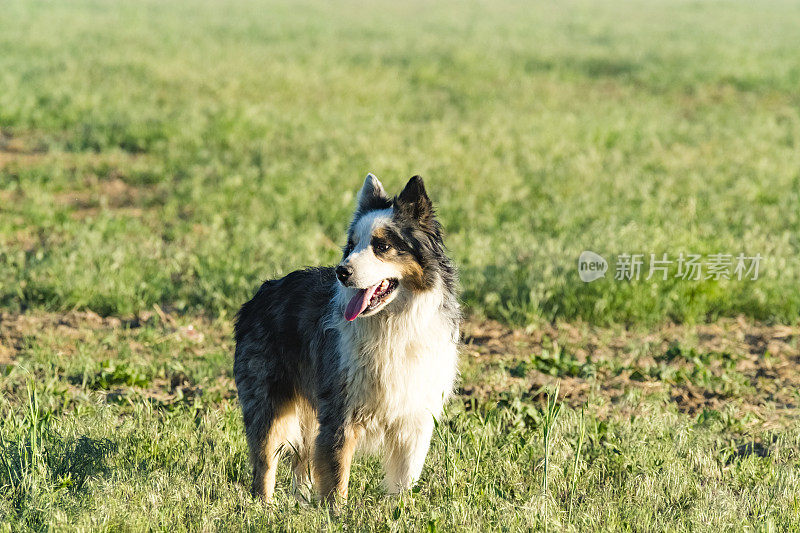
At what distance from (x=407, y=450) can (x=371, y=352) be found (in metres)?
0.59

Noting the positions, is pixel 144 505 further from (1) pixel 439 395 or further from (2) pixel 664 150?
(2) pixel 664 150

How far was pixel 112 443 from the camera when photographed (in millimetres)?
4992

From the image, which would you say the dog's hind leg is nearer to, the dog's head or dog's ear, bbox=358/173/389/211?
the dog's head

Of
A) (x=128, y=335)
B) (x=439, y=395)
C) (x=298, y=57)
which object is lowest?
(x=128, y=335)

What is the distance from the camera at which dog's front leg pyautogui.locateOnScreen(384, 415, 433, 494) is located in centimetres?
433

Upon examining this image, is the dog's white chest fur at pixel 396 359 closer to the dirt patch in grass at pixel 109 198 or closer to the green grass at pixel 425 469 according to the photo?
the green grass at pixel 425 469

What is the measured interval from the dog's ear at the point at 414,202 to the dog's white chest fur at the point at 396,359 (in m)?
0.38

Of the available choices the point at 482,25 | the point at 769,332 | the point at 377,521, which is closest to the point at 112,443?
the point at 377,521

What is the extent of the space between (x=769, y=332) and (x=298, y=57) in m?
19.4

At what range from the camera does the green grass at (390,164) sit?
8.16m

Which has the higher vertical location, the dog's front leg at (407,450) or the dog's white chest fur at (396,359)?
the dog's white chest fur at (396,359)

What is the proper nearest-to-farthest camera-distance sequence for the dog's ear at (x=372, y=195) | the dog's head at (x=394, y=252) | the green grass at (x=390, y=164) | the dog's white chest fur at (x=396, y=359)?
the dog's head at (x=394, y=252), the dog's white chest fur at (x=396, y=359), the dog's ear at (x=372, y=195), the green grass at (x=390, y=164)

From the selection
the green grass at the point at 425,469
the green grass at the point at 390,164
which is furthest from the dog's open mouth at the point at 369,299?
the green grass at the point at 390,164

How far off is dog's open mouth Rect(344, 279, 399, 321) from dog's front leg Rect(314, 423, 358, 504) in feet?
1.96
